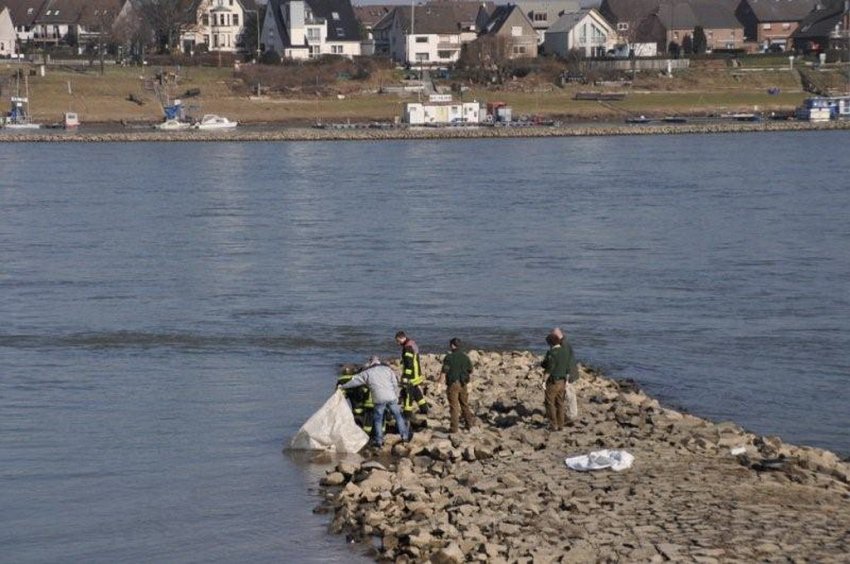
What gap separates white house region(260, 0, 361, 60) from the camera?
4294 inches

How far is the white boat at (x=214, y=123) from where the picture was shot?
91500 mm

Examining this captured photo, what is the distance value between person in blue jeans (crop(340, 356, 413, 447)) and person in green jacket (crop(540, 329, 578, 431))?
1.75 metres

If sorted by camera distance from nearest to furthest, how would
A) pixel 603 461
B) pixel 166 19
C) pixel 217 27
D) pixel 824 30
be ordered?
pixel 603 461 → pixel 166 19 → pixel 217 27 → pixel 824 30

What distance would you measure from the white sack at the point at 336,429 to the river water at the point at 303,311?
387mm

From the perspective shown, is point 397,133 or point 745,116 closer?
point 397,133

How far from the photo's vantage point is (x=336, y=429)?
1881 centimetres

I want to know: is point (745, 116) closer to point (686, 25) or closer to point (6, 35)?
point (686, 25)

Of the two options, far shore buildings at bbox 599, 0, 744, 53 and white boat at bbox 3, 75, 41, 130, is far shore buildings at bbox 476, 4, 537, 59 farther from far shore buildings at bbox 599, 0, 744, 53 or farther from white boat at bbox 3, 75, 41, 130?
white boat at bbox 3, 75, 41, 130

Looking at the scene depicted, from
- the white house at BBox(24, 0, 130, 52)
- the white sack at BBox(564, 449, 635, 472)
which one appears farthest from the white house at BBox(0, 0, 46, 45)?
the white sack at BBox(564, 449, 635, 472)

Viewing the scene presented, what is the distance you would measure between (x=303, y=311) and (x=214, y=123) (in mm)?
63570

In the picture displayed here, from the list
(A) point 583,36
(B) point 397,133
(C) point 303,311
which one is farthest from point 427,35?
(C) point 303,311

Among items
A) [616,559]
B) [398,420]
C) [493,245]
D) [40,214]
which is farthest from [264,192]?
[616,559]

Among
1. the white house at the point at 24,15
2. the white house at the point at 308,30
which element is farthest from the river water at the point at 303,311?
the white house at the point at 24,15

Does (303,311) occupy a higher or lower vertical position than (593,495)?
lower
